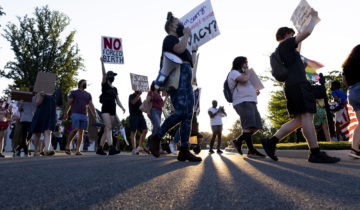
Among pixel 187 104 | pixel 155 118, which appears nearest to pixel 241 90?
pixel 187 104

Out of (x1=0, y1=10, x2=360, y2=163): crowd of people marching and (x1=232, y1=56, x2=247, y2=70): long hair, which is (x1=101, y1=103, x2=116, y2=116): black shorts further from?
(x1=232, y1=56, x2=247, y2=70): long hair

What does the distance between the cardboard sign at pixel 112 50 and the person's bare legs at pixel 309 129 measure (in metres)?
6.81

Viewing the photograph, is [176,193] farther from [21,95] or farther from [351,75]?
[21,95]

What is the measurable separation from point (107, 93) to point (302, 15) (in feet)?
15.5

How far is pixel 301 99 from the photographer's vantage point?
460 centimetres

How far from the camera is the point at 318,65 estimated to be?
19.2 feet

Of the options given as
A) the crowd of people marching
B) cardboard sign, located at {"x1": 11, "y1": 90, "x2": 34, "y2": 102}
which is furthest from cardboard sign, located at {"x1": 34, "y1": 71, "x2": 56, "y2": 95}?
cardboard sign, located at {"x1": 11, "y1": 90, "x2": 34, "y2": 102}

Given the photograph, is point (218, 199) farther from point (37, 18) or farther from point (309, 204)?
point (37, 18)

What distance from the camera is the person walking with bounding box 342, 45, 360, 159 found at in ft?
16.1

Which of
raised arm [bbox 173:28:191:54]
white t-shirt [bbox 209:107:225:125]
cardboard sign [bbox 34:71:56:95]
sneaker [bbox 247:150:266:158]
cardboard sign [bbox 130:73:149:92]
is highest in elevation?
cardboard sign [bbox 130:73:149:92]

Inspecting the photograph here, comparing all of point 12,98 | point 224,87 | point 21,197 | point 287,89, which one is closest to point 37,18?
point 12,98

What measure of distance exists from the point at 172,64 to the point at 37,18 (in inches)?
1021

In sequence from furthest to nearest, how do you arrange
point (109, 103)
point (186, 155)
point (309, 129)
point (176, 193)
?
point (109, 103), point (186, 155), point (309, 129), point (176, 193)

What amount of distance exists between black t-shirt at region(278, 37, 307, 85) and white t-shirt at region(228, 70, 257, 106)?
120 cm
